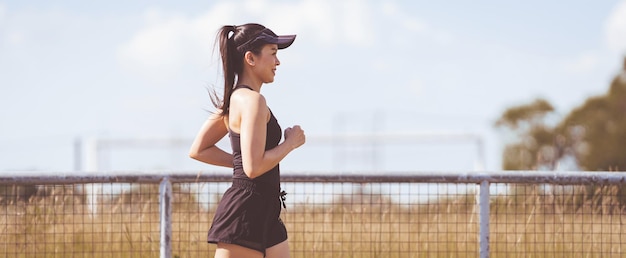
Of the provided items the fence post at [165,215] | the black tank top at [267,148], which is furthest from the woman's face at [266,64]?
the fence post at [165,215]

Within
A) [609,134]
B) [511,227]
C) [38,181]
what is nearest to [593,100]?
[609,134]

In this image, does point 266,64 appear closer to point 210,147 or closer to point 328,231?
point 210,147

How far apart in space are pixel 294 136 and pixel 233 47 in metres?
0.58

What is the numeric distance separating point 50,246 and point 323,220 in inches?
84.5

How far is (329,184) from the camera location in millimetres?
7484

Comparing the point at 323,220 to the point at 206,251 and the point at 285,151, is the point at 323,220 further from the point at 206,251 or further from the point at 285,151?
the point at 285,151

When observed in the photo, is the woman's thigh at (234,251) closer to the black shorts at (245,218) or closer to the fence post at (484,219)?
the black shorts at (245,218)

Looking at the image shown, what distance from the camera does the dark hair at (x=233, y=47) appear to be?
5.07 meters

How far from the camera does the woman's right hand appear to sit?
487cm

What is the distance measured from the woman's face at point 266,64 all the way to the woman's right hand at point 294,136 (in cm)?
28

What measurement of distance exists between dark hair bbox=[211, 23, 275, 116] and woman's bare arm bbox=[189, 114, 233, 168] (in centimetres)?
29

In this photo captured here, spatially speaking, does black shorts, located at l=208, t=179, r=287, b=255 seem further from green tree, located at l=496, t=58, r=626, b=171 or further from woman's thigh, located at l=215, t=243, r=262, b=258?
green tree, located at l=496, t=58, r=626, b=171

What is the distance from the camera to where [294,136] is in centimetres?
490

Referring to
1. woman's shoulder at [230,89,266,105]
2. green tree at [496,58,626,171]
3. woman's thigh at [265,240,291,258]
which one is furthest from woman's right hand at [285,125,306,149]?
green tree at [496,58,626,171]
